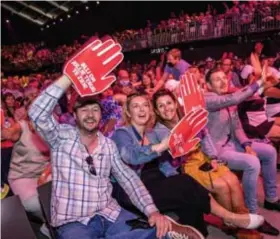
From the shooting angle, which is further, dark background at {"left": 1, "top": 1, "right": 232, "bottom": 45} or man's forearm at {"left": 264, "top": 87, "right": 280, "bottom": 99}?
dark background at {"left": 1, "top": 1, "right": 232, "bottom": 45}

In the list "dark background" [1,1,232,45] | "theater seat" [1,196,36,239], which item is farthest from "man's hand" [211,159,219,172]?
"dark background" [1,1,232,45]

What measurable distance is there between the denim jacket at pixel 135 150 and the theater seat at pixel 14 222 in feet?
2.19

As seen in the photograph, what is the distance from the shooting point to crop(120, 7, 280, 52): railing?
11.6m

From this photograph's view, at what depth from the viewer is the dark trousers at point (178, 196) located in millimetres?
2543

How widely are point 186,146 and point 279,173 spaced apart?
273cm

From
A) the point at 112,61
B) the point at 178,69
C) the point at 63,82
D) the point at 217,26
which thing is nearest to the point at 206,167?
the point at 112,61

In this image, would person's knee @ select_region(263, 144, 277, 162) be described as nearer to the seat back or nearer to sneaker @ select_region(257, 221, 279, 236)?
sneaker @ select_region(257, 221, 279, 236)

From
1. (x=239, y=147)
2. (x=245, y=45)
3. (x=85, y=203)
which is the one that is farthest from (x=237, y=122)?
(x=245, y=45)

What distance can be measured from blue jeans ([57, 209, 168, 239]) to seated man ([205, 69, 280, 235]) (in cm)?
141

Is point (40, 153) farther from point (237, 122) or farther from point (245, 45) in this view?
point (245, 45)

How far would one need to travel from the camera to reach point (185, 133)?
244 cm

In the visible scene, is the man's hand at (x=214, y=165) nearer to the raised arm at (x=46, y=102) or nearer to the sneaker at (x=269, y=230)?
the sneaker at (x=269, y=230)

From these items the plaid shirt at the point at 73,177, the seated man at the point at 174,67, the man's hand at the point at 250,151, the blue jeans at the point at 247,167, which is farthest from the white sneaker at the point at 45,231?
the seated man at the point at 174,67

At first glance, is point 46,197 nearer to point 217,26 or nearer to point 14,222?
point 14,222
